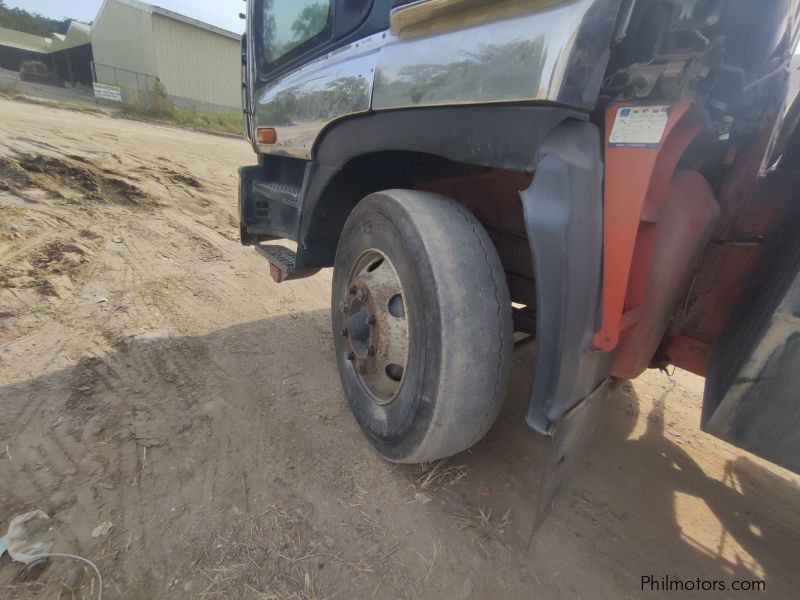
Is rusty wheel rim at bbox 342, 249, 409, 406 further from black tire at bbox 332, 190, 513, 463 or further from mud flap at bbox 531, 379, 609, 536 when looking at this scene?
mud flap at bbox 531, 379, 609, 536

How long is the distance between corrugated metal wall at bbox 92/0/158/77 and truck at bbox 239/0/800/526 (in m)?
24.1

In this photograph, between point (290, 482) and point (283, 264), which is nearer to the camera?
point (290, 482)

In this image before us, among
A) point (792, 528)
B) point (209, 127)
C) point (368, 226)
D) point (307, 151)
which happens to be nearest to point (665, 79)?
point (368, 226)

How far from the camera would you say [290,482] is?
1.98 meters

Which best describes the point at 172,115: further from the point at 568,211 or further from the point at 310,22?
the point at 568,211

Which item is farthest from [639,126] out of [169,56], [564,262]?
[169,56]

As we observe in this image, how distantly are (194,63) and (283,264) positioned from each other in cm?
2367

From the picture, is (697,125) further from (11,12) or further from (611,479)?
(11,12)

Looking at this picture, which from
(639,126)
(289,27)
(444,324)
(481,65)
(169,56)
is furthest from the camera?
(169,56)

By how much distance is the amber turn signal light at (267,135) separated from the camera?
9.16 feet

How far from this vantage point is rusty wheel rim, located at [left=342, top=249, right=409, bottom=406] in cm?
184

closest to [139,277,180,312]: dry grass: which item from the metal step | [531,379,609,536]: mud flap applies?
the metal step

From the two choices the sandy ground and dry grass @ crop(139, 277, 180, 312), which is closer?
the sandy ground

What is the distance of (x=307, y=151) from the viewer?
7.89ft
